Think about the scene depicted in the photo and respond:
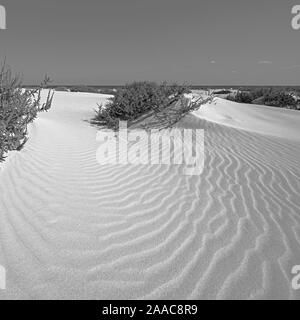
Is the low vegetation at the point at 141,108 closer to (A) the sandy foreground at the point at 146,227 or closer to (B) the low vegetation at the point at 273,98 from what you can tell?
(A) the sandy foreground at the point at 146,227

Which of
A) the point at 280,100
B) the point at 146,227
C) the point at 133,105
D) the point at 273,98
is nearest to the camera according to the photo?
the point at 146,227

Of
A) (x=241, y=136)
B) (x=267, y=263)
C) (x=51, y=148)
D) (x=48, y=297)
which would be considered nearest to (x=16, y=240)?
(x=48, y=297)

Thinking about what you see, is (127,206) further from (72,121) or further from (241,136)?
(72,121)

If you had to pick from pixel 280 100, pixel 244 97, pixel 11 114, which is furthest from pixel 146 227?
pixel 244 97

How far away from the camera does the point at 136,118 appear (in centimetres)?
877

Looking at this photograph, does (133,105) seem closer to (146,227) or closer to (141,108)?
(141,108)

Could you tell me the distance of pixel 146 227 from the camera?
10.0 feet

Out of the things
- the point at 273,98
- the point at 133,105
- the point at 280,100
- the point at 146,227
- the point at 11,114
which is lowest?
the point at 146,227

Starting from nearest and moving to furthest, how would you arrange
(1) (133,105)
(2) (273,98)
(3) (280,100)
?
(1) (133,105)
(3) (280,100)
(2) (273,98)

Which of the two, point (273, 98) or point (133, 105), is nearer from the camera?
point (133, 105)

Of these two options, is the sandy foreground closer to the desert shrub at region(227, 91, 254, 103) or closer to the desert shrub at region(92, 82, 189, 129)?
the desert shrub at region(92, 82, 189, 129)

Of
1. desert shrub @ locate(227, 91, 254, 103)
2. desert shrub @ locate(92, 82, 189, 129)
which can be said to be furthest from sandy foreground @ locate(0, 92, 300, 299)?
desert shrub @ locate(227, 91, 254, 103)

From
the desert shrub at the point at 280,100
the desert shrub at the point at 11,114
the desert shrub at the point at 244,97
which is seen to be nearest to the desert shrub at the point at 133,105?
the desert shrub at the point at 11,114

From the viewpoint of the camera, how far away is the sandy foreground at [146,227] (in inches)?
88.1
